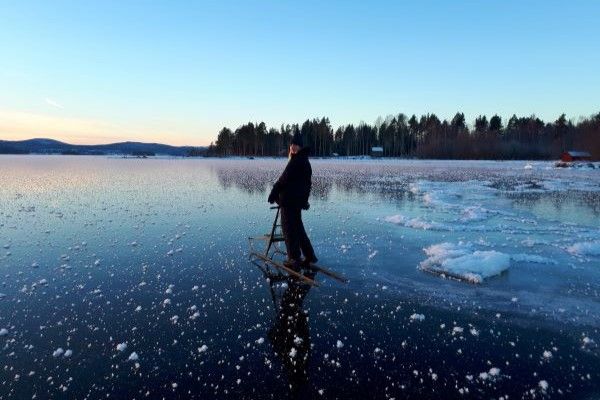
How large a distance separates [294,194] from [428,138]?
126m

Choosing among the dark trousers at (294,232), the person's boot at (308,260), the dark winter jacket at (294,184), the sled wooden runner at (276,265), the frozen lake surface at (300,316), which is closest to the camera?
the frozen lake surface at (300,316)

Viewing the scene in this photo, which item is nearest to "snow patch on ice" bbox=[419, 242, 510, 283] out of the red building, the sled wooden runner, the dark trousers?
the sled wooden runner

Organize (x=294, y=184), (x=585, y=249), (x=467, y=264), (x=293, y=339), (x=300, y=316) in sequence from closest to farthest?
(x=293, y=339) → (x=300, y=316) → (x=294, y=184) → (x=467, y=264) → (x=585, y=249)

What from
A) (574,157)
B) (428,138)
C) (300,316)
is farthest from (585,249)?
(428,138)

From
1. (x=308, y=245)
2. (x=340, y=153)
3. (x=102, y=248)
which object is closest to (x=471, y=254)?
(x=308, y=245)

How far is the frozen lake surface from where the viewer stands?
4.50m

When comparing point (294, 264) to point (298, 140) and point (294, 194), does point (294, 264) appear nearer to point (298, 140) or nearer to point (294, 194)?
point (294, 194)

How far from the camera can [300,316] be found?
241 inches

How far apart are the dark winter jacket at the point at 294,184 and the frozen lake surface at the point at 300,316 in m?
1.63

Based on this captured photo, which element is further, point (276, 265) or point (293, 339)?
point (276, 265)

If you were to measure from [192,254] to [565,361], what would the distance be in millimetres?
7347

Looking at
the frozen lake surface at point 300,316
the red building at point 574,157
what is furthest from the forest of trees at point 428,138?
the frozen lake surface at point 300,316

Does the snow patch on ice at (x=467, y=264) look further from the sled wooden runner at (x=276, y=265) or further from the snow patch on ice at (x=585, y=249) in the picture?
the snow patch on ice at (x=585, y=249)

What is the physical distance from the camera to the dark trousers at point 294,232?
813 cm
